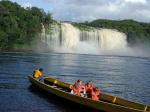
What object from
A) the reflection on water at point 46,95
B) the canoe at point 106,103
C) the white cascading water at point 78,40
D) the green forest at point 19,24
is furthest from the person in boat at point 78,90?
the white cascading water at point 78,40

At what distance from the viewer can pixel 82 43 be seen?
138 metres

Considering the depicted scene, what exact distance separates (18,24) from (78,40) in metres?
21.4

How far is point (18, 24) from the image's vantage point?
128250mm

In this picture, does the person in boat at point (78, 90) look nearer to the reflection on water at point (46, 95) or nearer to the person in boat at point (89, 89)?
the person in boat at point (89, 89)

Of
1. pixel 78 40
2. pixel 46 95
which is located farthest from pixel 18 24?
pixel 46 95

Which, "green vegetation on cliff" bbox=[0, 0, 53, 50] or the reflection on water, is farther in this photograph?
"green vegetation on cliff" bbox=[0, 0, 53, 50]

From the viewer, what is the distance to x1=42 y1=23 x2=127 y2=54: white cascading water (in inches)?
5310

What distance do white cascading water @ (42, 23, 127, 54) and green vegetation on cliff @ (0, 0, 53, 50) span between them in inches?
196

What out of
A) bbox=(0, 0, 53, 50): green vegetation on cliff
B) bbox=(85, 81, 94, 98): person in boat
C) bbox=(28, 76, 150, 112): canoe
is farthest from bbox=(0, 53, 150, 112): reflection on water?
bbox=(0, 0, 53, 50): green vegetation on cliff

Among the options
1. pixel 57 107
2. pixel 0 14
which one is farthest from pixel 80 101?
pixel 0 14

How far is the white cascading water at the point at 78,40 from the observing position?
13488 cm

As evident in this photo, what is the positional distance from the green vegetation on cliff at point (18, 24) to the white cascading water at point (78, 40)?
16.3 ft

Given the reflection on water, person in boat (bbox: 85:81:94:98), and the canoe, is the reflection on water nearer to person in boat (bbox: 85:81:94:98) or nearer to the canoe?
the canoe

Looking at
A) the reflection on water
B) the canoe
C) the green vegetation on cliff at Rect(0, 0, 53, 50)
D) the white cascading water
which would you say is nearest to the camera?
the canoe
